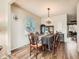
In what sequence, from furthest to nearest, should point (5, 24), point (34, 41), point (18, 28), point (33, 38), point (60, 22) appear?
point (60, 22) → point (18, 28) → point (34, 41) → point (33, 38) → point (5, 24)

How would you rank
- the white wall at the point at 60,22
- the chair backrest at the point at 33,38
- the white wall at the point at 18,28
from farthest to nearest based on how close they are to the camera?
the white wall at the point at 60,22 < the white wall at the point at 18,28 < the chair backrest at the point at 33,38

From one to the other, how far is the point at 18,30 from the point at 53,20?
5594 mm

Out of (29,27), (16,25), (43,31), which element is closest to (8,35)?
(16,25)

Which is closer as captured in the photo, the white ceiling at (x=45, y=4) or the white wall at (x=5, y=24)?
the white wall at (x=5, y=24)

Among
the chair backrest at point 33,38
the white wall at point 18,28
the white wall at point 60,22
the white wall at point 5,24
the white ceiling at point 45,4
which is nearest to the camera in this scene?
the white wall at point 5,24

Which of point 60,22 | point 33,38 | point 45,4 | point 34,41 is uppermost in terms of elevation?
point 45,4

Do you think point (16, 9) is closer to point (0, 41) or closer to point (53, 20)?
point (0, 41)

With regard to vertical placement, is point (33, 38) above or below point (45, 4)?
below

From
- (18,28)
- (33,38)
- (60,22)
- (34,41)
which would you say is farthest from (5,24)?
(60,22)

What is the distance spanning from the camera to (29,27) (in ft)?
32.9

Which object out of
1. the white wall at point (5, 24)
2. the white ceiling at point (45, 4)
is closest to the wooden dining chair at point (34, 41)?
the white wall at point (5, 24)

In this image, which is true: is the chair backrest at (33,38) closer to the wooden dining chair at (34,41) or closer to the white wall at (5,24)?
the wooden dining chair at (34,41)

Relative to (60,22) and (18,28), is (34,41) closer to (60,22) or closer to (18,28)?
(18,28)

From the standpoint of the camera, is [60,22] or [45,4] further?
[60,22]
